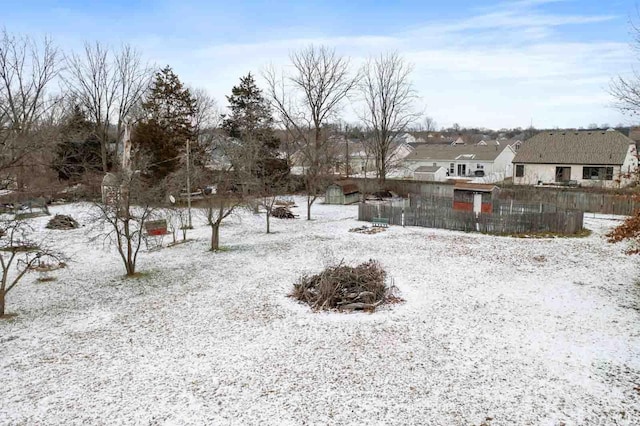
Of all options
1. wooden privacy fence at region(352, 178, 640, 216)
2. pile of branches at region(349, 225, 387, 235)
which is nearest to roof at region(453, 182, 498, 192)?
wooden privacy fence at region(352, 178, 640, 216)

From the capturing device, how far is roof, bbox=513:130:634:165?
38.0m

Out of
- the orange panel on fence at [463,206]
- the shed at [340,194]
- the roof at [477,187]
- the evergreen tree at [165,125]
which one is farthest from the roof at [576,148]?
the evergreen tree at [165,125]

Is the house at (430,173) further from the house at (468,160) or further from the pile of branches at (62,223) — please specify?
the pile of branches at (62,223)

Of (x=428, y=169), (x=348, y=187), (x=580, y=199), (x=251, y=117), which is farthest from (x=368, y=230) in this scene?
(x=428, y=169)

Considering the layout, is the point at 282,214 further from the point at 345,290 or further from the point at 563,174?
the point at 563,174

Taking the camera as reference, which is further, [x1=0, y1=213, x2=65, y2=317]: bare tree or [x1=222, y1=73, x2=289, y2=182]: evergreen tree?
[x1=222, y1=73, x2=289, y2=182]: evergreen tree

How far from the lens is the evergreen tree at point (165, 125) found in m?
36.6

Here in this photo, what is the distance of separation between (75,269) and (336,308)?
12258 millimetres

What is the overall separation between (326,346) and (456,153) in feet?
163

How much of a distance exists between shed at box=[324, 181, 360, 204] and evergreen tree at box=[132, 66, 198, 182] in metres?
13.1

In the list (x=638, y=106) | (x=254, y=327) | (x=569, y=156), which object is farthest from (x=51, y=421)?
(x=569, y=156)

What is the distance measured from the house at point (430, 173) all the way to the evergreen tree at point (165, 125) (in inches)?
1033

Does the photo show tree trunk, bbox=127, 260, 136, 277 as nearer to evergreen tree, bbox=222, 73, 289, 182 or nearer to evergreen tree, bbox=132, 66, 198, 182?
evergreen tree, bbox=132, 66, 198, 182

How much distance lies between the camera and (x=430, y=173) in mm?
50844
